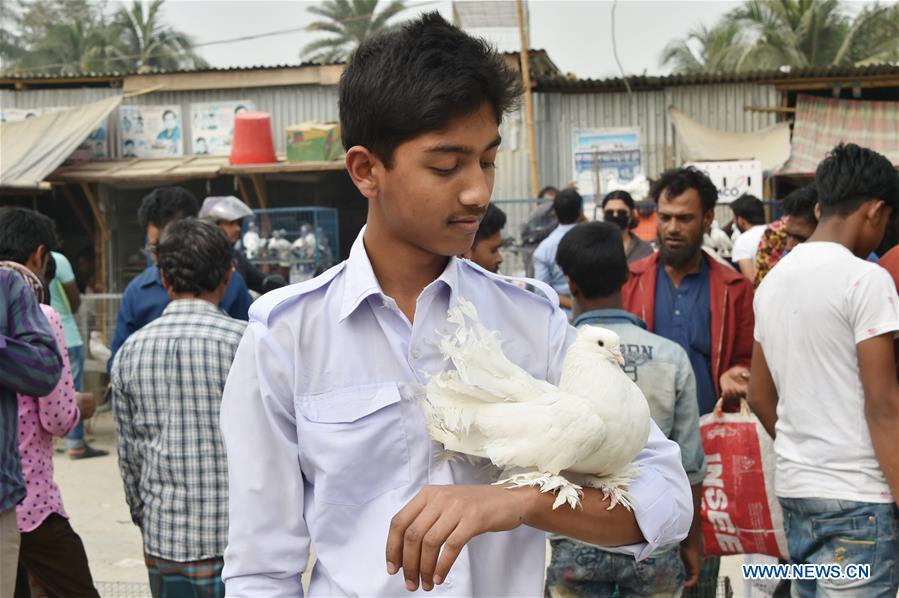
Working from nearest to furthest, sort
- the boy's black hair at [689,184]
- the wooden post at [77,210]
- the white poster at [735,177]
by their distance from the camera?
the boy's black hair at [689,184]
the white poster at [735,177]
the wooden post at [77,210]

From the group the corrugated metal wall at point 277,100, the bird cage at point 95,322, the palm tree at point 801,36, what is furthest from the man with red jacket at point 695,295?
the palm tree at point 801,36

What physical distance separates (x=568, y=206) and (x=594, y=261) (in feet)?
12.0

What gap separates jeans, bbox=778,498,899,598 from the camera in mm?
3039

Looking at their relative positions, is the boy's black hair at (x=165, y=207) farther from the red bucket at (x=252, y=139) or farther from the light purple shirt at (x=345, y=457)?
the red bucket at (x=252, y=139)

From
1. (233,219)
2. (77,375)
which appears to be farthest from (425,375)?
(77,375)

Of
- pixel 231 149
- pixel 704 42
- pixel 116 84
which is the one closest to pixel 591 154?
pixel 231 149

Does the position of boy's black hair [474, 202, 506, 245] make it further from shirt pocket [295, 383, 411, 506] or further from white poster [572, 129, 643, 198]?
white poster [572, 129, 643, 198]

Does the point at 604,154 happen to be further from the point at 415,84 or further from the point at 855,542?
the point at 415,84

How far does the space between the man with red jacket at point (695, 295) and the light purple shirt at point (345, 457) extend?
2.50 m

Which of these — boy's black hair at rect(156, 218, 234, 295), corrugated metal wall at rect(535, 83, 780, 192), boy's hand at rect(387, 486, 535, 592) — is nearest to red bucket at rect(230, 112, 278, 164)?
corrugated metal wall at rect(535, 83, 780, 192)

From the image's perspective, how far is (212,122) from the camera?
15.0m

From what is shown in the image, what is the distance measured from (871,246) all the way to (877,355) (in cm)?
52

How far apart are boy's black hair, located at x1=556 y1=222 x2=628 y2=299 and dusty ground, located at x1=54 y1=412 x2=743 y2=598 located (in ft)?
8.38

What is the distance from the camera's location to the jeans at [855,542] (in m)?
3.04
